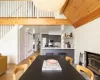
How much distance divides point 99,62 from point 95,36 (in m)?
0.80

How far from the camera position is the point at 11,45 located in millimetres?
7531

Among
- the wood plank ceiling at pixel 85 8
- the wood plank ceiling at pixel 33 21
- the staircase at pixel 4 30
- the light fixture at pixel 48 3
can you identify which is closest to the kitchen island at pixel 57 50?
the wood plank ceiling at pixel 33 21

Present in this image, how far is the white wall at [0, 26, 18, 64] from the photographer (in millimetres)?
7480

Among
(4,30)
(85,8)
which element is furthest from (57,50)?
(85,8)

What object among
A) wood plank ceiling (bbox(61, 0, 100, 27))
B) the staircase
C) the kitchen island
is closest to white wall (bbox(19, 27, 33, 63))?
the staircase

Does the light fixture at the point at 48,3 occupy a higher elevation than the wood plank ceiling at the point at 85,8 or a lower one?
lower

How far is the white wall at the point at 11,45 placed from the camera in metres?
7.48

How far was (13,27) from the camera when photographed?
748 cm

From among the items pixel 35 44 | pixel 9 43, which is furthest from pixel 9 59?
pixel 35 44

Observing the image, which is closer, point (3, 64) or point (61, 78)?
point (61, 78)

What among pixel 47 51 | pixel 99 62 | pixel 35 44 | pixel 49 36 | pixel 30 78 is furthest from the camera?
pixel 35 44

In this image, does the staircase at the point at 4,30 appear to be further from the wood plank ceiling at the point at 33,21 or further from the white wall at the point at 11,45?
the wood plank ceiling at the point at 33,21

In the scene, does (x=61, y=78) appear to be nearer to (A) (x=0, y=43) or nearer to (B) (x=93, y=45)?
(B) (x=93, y=45)

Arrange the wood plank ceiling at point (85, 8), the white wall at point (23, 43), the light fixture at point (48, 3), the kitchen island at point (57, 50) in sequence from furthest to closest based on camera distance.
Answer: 1. the white wall at point (23, 43)
2. the kitchen island at point (57, 50)
3. the wood plank ceiling at point (85, 8)
4. the light fixture at point (48, 3)
